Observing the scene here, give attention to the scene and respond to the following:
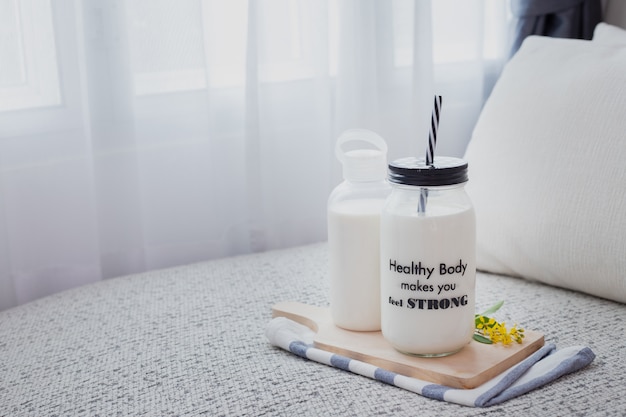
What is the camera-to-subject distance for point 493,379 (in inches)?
34.3

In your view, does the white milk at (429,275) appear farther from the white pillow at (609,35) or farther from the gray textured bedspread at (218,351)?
the white pillow at (609,35)

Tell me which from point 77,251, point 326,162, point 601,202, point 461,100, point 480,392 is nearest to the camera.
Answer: point 480,392

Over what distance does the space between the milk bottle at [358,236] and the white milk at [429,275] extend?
6 cm

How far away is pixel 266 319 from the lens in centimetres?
111

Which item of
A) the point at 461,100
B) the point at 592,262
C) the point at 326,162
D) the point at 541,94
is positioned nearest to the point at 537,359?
the point at 592,262

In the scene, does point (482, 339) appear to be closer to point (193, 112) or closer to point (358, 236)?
point (358, 236)

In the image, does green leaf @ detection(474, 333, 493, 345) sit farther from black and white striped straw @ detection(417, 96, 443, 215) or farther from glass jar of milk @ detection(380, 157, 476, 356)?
black and white striped straw @ detection(417, 96, 443, 215)

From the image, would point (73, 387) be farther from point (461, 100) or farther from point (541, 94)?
point (461, 100)

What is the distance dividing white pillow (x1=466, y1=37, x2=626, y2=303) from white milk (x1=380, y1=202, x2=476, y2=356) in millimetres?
305

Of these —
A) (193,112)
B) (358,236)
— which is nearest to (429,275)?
(358,236)

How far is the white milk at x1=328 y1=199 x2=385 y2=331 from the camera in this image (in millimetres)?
950

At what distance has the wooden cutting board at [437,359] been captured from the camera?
86 cm

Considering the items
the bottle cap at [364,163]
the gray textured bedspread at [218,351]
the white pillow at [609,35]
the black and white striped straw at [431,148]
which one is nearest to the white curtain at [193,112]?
the gray textured bedspread at [218,351]

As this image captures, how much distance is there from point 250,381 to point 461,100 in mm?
→ 962
